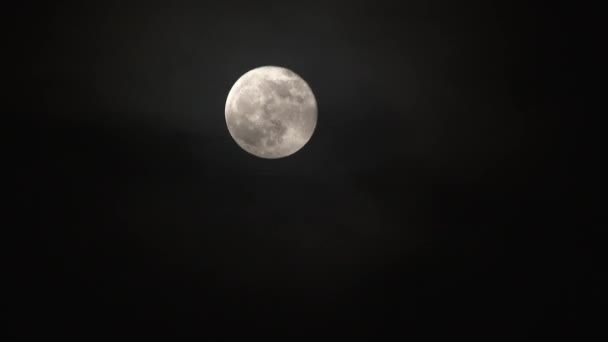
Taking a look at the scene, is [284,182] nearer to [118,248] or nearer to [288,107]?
[288,107]

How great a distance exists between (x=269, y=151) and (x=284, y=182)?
73 cm

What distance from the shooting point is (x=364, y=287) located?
5039 millimetres

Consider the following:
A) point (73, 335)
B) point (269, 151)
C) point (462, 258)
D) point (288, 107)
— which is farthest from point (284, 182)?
point (73, 335)

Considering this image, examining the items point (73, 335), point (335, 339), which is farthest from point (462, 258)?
point (73, 335)

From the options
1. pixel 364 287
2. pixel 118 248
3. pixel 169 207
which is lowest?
pixel 364 287

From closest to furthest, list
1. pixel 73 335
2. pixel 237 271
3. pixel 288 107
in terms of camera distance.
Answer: pixel 288 107 < pixel 73 335 < pixel 237 271

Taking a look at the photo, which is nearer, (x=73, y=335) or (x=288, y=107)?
(x=288, y=107)

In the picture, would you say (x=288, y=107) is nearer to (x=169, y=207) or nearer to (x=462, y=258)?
(x=169, y=207)

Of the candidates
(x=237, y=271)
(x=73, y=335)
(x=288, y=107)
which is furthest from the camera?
(x=237, y=271)

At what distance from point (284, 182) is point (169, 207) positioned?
4.38 ft

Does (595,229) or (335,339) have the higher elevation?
(595,229)

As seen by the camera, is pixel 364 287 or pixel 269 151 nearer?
pixel 269 151

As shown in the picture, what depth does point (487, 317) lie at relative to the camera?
4.97 meters

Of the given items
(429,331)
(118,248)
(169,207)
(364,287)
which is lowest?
(429,331)
